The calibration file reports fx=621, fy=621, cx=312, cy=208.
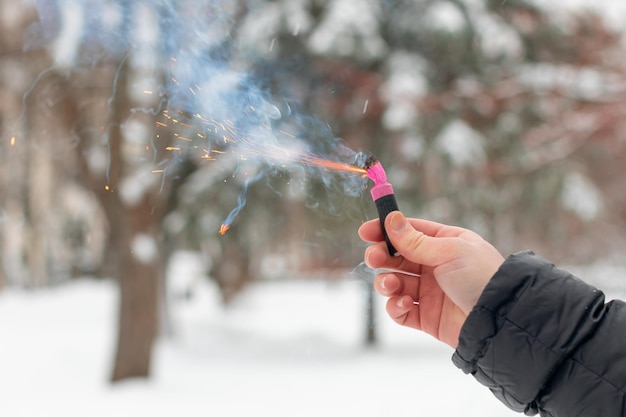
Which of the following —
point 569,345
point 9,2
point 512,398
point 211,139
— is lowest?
point 512,398

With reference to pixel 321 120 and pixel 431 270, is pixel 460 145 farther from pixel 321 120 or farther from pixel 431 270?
pixel 431 270

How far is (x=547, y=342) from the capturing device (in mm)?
1425

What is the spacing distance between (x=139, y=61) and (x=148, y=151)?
2018mm

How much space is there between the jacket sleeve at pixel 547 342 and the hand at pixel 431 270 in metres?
0.14

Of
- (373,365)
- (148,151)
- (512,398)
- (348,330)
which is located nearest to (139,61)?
(148,151)

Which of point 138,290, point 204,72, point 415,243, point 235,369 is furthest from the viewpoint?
point 235,369

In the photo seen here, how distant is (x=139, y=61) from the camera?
716 centimetres

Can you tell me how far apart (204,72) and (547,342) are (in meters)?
2.91

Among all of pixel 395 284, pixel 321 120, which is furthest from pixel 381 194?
pixel 321 120

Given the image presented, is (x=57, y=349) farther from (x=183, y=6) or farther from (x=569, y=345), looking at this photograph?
(x=569, y=345)

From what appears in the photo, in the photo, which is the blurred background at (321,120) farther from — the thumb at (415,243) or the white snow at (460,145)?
the thumb at (415,243)

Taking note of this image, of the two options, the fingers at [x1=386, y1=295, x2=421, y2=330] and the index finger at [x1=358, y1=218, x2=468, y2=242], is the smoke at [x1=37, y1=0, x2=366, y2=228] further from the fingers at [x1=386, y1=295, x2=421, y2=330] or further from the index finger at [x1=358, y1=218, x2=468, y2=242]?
the fingers at [x1=386, y1=295, x2=421, y2=330]

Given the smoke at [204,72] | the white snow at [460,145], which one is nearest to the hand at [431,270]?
the smoke at [204,72]

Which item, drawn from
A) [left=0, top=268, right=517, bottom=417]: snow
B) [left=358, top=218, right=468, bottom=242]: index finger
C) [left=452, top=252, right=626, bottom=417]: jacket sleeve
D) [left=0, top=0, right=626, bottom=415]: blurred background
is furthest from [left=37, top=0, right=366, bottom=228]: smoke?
[left=0, top=268, right=517, bottom=417]: snow
